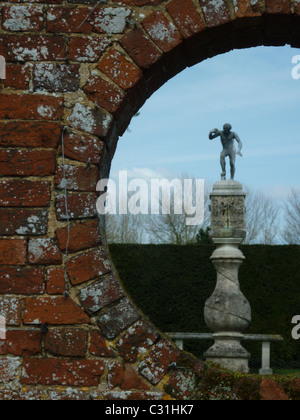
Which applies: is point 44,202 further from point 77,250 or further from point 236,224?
point 236,224

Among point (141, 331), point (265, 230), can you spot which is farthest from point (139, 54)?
point (265, 230)

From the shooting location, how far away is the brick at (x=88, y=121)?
13.3ft

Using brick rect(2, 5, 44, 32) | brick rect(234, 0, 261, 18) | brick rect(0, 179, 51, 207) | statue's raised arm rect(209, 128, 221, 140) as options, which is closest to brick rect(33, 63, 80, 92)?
brick rect(2, 5, 44, 32)

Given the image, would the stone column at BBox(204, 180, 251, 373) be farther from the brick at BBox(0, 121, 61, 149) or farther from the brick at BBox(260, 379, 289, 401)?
the brick at BBox(0, 121, 61, 149)

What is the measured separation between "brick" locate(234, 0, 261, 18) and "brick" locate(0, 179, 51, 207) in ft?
4.96

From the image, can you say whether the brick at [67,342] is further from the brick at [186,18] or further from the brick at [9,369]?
the brick at [186,18]

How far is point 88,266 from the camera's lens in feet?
13.0

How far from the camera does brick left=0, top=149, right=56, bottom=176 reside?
13.1 feet

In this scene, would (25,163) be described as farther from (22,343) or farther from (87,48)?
(22,343)

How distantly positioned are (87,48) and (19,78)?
0.43 metres

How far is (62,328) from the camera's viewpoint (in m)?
3.88

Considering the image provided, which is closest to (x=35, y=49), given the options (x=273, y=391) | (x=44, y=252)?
(x=44, y=252)

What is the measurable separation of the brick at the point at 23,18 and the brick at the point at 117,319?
170 centimetres

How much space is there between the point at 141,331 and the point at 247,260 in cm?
1012
